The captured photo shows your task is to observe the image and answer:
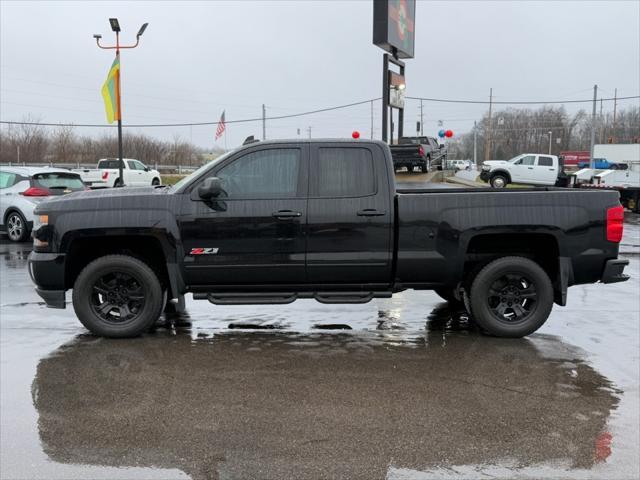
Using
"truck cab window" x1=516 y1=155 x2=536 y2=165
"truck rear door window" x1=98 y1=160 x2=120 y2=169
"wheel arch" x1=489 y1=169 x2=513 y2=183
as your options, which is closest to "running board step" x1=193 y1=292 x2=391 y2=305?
"wheel arch" x1=489 y1=169 x2=513 y2=183

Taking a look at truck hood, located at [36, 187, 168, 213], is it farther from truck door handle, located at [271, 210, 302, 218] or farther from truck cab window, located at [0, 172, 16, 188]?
truck cab window, located at [0, 172, 16, 188]

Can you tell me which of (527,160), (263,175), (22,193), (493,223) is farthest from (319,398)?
(527,160)

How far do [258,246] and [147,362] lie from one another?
4.87ft

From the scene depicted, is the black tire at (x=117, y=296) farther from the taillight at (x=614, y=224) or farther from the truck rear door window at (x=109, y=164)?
the truck rear door window at (x=109, y=164)

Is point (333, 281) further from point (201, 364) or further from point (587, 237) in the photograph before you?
point (587, 237)

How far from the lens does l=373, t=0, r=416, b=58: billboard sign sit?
85.1 feet

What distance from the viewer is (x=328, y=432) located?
389 centimetres

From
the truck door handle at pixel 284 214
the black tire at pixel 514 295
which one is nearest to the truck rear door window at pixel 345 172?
the truck door handle at pixel 284 214

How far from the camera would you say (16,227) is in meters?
13.6

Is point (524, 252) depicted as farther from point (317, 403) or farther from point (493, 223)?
point (317, 403)

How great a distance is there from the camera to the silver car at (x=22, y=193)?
1340 centimetres

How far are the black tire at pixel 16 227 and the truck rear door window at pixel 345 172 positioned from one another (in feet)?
32.7

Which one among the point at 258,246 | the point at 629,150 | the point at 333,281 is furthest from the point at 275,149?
the point at 629,150

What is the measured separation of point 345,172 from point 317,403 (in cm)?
251
